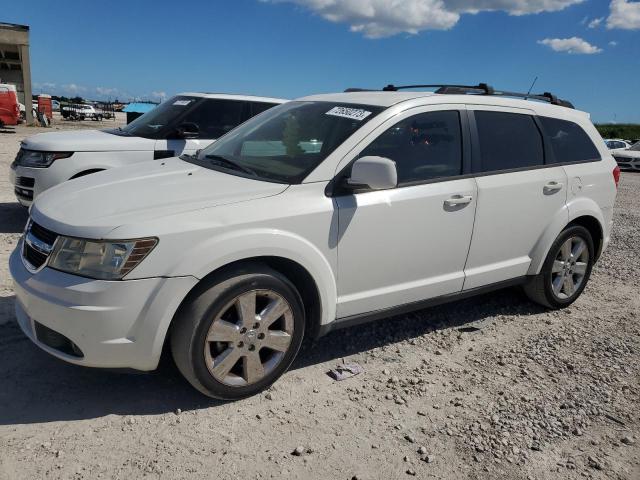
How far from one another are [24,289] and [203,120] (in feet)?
14.8

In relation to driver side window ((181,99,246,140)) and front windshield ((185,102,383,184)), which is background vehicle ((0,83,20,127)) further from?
front windshield ((185,102,383,184))

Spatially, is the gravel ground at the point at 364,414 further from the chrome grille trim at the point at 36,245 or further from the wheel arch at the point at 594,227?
the wheel arch at the point at 594,227

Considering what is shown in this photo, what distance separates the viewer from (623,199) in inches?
533

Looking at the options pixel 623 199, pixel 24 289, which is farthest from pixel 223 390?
pixel 623 199

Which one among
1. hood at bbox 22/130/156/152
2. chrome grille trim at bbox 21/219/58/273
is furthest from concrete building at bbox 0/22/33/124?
chrome grille trim at bbox 21/219/58/273

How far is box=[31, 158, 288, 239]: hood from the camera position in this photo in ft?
9.20

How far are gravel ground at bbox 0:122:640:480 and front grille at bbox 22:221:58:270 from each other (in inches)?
29.4

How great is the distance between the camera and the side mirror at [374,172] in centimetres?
313

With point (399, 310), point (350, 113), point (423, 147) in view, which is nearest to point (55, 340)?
point (399, 310)

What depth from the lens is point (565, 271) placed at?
479 cm

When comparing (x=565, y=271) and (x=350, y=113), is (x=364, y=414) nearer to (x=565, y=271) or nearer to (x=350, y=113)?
(x=350, y=113)

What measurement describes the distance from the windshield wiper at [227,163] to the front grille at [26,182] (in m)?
3.42

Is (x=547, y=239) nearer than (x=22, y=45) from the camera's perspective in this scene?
Yes

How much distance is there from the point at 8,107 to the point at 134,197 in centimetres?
2449
